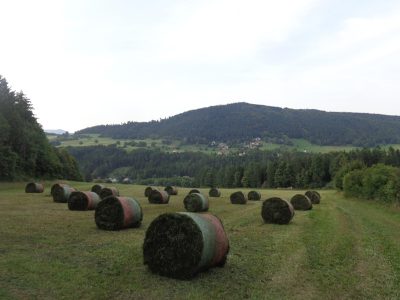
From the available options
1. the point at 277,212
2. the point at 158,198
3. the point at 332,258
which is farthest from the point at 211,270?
the point at 158,198

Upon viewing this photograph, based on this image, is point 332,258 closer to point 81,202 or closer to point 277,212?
point 277,212

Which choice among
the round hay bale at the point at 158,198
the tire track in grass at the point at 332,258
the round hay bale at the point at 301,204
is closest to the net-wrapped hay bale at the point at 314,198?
the round hay bale at the point at 301,204

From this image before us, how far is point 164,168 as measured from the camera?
568 feet

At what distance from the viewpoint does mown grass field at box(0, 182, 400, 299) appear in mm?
10820

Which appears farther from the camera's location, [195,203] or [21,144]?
[21,144]

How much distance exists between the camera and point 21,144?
59188 millimetres

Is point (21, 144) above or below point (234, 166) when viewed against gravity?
above

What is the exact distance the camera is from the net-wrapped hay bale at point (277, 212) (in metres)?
24.9

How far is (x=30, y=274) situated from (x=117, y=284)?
235cm

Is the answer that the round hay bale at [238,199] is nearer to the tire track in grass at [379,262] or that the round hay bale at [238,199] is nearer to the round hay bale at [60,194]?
the round hay bale at [60,194]

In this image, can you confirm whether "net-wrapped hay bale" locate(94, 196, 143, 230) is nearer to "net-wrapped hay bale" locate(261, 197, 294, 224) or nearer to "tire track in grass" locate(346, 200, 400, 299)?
"net-wrapped hay bale" locate(261, 197, 294, 224)

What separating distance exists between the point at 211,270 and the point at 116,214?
26.8 ft

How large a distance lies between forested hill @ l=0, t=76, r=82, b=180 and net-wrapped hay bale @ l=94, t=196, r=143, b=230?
37559 millimetres

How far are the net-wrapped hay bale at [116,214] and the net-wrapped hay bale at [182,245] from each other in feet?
24.0
